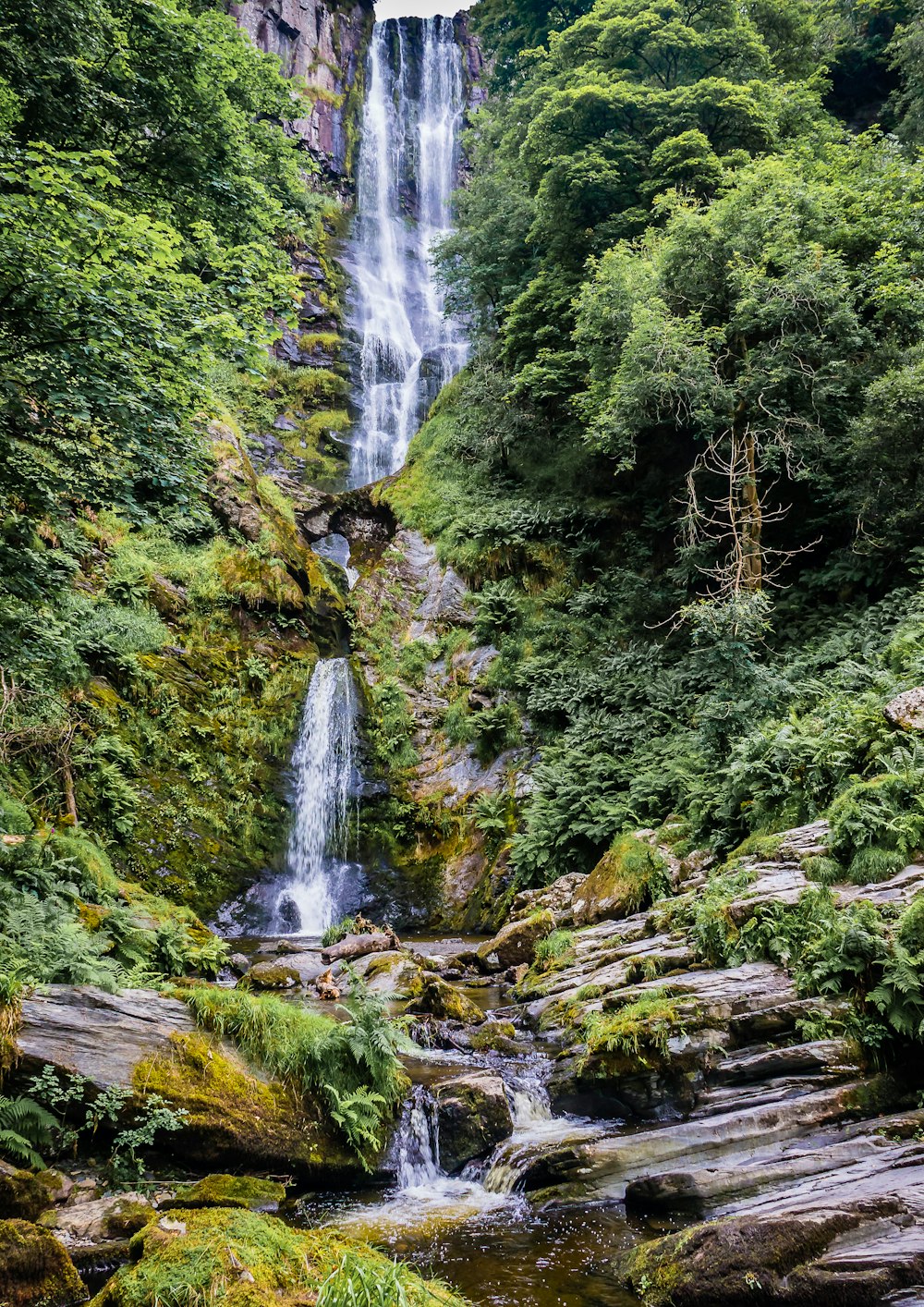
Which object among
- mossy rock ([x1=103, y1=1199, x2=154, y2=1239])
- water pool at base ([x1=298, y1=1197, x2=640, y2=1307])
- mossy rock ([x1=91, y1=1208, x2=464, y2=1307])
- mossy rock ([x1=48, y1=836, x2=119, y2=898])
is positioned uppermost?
mossy rock ([x1=48, y1=836, x2=119, y2=898])

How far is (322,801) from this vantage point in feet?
50.8

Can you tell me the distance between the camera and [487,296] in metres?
20.9

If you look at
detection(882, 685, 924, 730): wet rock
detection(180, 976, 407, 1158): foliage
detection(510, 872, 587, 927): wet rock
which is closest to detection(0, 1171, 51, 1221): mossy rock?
detection(180, 976, 407, 1158): foliage

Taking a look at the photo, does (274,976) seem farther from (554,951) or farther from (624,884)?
(624,884)

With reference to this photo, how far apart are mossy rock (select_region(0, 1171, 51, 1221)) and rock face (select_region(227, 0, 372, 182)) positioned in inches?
1654

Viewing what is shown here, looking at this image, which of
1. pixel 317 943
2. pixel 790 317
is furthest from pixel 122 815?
pixel 790 317

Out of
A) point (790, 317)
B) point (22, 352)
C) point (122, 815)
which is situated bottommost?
point (122, 815)

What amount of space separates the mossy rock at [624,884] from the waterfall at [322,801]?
579 cm

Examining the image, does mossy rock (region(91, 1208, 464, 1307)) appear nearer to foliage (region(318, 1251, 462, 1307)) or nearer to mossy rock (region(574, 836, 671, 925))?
foliage (region(318, 1251, 462, 1307))

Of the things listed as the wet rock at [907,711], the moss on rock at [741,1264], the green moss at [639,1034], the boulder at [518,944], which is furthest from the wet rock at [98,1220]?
the wet rock at [907,711]

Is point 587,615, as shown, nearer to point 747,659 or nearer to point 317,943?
point 747,659

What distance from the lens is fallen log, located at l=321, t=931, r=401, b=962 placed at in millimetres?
10398

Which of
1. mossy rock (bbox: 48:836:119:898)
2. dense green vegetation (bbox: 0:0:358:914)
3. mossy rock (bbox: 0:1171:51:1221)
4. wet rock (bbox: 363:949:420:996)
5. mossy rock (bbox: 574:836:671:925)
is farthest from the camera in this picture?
mossy rock (bbox: 574:836:671:925)

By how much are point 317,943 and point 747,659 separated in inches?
311
